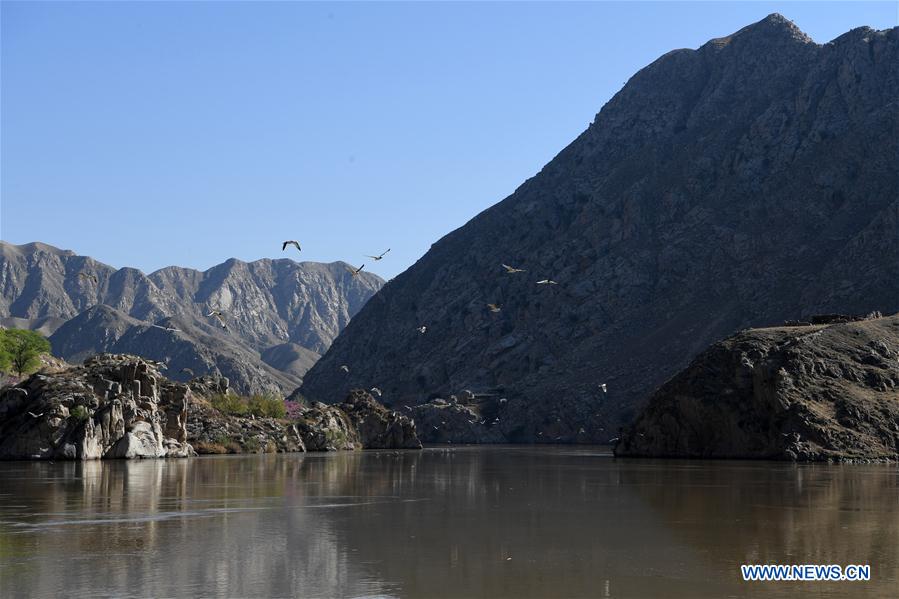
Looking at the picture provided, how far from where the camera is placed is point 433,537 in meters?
34.5

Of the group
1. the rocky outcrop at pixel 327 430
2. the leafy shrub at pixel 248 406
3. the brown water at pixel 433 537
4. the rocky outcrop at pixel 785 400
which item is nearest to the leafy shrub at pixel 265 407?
the leafy shrub at pixel 248 406

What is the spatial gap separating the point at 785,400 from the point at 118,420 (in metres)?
63.7

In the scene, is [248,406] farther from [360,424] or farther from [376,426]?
[376,426]

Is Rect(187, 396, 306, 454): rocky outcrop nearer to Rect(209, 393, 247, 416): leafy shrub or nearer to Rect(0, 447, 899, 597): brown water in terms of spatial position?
Rect(209, 393, 247, 416): leafy shrub

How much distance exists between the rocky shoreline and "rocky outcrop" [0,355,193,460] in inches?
3.4

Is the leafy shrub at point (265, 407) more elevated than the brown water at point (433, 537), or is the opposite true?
the leafy shrub at point (265, 407)

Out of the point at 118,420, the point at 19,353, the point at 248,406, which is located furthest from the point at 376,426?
the point at 118,420

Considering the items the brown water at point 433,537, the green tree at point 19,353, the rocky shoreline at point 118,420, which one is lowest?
the brown water at point 433,537

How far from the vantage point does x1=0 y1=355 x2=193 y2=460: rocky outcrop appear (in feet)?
301

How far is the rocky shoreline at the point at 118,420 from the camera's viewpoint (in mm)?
91938

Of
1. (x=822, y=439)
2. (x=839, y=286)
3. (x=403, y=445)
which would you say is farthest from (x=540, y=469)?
(x=839, y=286)

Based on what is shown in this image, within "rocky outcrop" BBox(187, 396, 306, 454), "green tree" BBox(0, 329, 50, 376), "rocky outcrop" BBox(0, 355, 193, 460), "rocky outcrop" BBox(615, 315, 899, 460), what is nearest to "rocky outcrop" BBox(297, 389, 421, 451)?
"rocky outcrop" BBox(187, 396, 306, 454)

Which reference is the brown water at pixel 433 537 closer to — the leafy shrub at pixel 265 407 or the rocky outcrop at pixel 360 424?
the rocky outcrop at pixel 360 424

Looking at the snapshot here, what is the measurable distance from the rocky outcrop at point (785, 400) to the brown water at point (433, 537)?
40.8 meters
